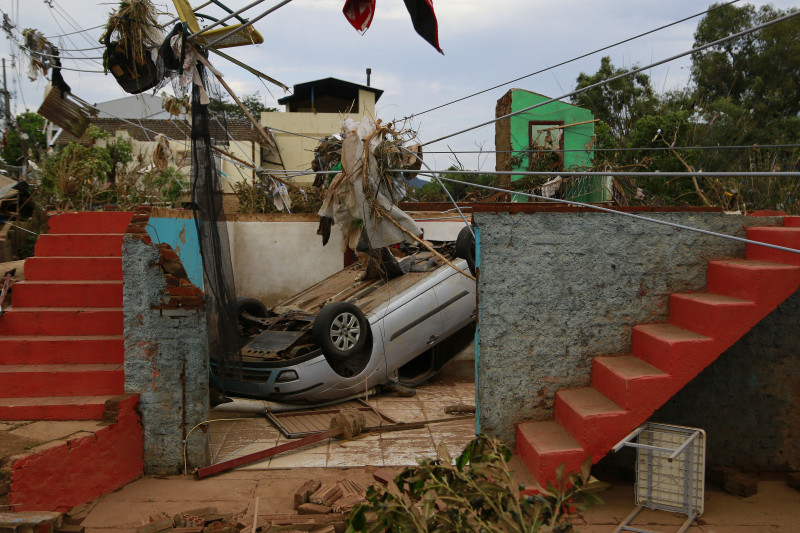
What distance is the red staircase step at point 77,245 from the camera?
720cm

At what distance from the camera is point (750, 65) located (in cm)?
2561

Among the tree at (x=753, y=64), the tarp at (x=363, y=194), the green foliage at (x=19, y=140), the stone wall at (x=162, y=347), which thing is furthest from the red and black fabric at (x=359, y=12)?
the tree at (x=753, y=64)

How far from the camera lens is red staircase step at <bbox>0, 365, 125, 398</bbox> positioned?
5746 mm

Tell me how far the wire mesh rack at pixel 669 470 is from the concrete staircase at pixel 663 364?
189 millimetres

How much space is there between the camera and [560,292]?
5.30m

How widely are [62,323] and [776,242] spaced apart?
661 cm

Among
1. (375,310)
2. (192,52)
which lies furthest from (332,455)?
(192,52)

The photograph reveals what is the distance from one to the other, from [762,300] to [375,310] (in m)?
4.56

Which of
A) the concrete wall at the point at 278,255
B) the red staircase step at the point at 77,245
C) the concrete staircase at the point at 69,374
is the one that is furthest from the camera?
the concrete wall at the point at 278,255

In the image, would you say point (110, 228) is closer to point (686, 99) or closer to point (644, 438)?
point (644, 438)

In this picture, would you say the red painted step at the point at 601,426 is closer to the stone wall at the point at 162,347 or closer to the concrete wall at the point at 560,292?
the concrete wall at the point at 560,292

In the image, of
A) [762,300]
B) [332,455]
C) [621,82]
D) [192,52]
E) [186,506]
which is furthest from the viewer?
[621,82]

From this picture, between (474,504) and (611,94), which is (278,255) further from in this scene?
(611,94)

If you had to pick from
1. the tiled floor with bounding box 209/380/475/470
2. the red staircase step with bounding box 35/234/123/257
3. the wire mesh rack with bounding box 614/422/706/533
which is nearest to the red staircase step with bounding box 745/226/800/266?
the wire mesh rack with bounding box 614/422/706/533
